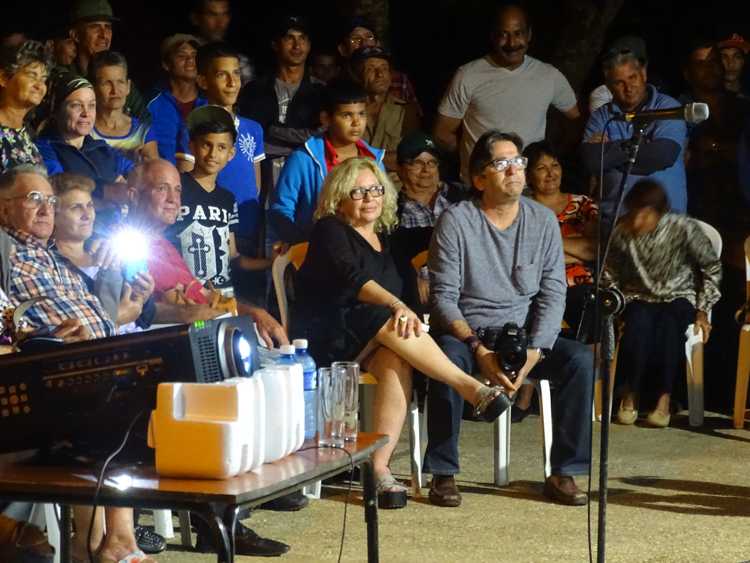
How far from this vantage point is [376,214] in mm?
5711

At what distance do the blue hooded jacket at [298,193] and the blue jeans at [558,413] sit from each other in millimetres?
1251

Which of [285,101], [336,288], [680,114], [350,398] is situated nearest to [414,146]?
[285,101]

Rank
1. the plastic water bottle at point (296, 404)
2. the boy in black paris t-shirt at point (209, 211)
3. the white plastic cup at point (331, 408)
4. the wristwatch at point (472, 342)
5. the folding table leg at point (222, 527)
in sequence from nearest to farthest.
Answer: the folding table leg at point (222, 527) < the plastic water bottle at point (296, 404) < the white plastic cup at point (331, 408) < the wristwatch at point (472, 342) < the boy in black paris t-shirt at point (209, 211)

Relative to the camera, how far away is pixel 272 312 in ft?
20.7

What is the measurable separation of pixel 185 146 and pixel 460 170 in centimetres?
183

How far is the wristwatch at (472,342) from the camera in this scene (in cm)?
558

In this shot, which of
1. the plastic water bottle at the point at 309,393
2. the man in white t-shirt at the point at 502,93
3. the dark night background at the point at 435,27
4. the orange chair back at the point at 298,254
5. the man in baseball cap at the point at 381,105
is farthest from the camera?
the dark night background at the point at 435,27

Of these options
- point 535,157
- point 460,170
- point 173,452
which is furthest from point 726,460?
point 173,452

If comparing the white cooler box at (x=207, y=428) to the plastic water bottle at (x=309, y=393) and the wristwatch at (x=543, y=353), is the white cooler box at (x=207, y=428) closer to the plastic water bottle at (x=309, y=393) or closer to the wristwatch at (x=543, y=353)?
the plastic water bottle at (x=309, y=393)

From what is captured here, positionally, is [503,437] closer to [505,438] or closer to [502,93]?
[505,438]

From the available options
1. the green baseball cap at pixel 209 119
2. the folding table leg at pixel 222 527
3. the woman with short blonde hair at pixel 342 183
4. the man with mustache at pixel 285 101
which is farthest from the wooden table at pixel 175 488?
the man with mustache at pixel 285 101

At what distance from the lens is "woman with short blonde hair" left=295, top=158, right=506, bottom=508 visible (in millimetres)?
5379

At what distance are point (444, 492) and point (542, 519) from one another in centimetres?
42

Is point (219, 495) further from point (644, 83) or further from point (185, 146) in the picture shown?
point (644, 83)
